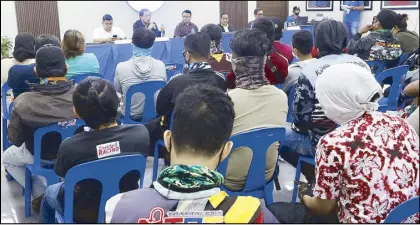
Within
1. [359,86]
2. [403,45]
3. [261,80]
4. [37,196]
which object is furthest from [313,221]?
[403,45]

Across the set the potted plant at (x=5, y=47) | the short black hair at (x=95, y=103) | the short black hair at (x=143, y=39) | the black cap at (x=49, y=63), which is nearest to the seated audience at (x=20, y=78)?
the black cap at (x=49, y=63)

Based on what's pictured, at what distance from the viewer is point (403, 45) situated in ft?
14.2

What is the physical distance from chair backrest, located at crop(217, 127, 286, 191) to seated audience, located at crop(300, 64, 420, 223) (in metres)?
0.56

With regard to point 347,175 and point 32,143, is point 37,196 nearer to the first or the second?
point 32,143

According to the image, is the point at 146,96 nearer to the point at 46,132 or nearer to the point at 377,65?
the point at 46,132

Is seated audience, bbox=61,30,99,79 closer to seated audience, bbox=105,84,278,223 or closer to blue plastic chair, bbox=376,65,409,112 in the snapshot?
blue plastic chair, bbox=376,65,409,112

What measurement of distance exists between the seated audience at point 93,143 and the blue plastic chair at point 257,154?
0.41 metres

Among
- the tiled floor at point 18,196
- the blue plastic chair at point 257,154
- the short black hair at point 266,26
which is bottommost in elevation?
the tiled floor at point 18,196

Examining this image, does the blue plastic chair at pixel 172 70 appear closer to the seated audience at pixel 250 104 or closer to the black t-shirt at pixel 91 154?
the seated audience at pixel 250 104

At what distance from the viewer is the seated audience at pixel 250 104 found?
2105mm

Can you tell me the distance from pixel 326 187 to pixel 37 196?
6.23 ft

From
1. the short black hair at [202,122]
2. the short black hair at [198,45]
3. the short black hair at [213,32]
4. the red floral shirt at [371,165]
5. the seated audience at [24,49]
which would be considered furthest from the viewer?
the short black hair at [213,32]

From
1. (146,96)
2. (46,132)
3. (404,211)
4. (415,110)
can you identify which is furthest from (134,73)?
(404,211)

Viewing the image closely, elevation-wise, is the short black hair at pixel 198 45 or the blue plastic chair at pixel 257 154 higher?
the short black hair at pixel 198 45
